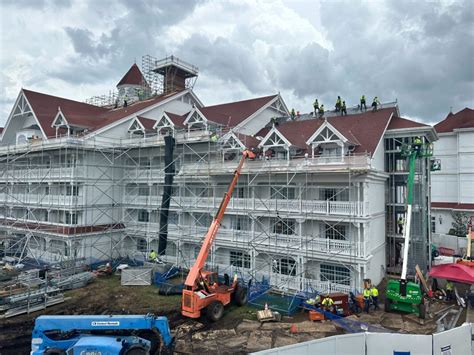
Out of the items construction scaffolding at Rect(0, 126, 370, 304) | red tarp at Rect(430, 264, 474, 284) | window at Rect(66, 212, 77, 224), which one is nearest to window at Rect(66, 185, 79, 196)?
construction scaffolding at Rect(0, 126, 370, 304)

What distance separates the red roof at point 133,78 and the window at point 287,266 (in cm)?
2919

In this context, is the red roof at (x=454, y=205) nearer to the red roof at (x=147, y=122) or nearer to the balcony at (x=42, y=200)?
the red roof at (x=147, y=122)

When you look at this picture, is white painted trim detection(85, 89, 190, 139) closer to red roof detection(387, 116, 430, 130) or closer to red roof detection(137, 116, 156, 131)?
red roof detection(137, 116, 156, 131)

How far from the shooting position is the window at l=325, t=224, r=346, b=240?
21102 mm

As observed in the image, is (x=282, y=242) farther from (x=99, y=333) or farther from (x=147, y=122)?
(x=147, y=122)

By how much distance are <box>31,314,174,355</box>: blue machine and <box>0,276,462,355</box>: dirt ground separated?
1.92 metres

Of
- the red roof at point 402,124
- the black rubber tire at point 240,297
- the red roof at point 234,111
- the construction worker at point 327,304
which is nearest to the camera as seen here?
the construction worker at point 327,304

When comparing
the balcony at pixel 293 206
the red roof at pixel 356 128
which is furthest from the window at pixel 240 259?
the red roof at pixel 356 128

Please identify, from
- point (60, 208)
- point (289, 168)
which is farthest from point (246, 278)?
point (60, 208)

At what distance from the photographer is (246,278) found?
23156 mm

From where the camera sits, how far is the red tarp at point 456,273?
57.9 ft

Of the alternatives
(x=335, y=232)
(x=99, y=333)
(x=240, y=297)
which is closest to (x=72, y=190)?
(x=240, y=297)

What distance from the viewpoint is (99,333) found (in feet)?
41.6

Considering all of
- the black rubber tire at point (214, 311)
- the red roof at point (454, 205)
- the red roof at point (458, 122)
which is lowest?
the black rubber tire at point (214, 311)
